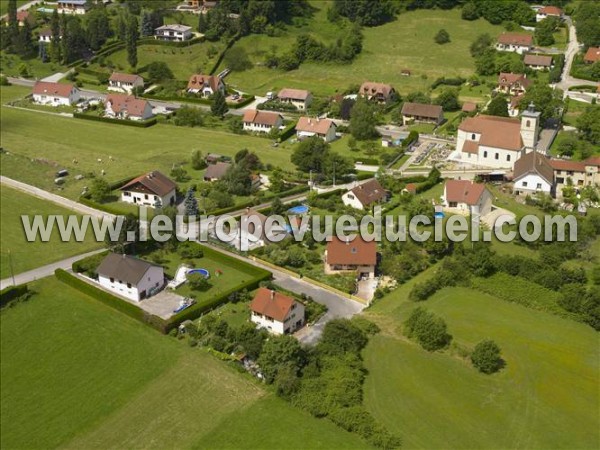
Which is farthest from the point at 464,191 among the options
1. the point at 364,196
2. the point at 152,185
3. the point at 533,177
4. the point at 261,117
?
the point at 261,117

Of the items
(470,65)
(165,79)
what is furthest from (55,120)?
(470,65)

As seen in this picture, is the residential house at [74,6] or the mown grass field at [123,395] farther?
the residential house at [74,6]

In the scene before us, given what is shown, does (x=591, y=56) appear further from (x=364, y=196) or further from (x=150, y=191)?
(x=150, y=191)

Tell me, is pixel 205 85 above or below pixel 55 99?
above

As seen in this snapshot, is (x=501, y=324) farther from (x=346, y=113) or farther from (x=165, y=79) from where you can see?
(x=165, y=79)

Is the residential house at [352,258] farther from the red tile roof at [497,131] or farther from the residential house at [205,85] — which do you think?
the residential house at [205,85]

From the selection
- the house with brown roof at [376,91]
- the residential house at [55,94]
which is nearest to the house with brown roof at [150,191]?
the residential house at [55,94]

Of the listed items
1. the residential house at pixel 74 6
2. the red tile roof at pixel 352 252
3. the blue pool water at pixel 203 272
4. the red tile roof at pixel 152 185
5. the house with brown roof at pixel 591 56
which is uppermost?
the house with brown roof at pixel 591 56
